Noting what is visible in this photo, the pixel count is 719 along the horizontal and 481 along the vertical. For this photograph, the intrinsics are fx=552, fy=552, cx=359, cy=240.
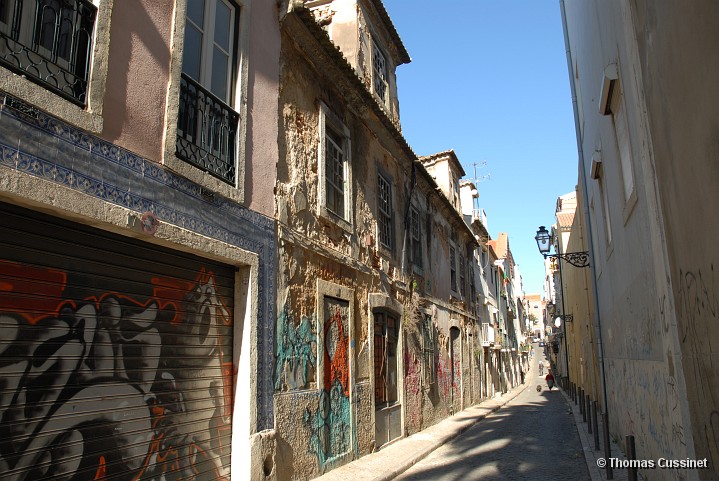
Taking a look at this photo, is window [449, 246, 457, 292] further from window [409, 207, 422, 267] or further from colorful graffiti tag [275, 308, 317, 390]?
colorful graffiti tag [275, 308, 317, 390]

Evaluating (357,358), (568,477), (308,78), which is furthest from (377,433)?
(308,78)

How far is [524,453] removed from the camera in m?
10.0

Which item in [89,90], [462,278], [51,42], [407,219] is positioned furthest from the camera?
[462,278]

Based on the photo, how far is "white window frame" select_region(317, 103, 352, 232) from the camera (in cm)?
857

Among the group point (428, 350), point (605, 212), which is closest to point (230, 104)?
point (605, 212)

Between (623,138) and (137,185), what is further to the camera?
(623,138)

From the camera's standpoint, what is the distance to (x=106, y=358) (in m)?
4.62

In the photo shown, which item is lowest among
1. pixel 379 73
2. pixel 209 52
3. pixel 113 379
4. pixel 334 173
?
pixel 113 379

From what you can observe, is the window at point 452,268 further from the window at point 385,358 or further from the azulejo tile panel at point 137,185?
the azulejo tile panel at point 137,185

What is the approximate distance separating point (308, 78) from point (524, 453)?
7.56m

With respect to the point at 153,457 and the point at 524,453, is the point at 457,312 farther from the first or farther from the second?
the point at 153,457

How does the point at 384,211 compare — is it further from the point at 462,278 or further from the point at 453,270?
the point at 462,278

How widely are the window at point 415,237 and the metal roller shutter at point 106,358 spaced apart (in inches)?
315

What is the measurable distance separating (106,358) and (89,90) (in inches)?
87.0
